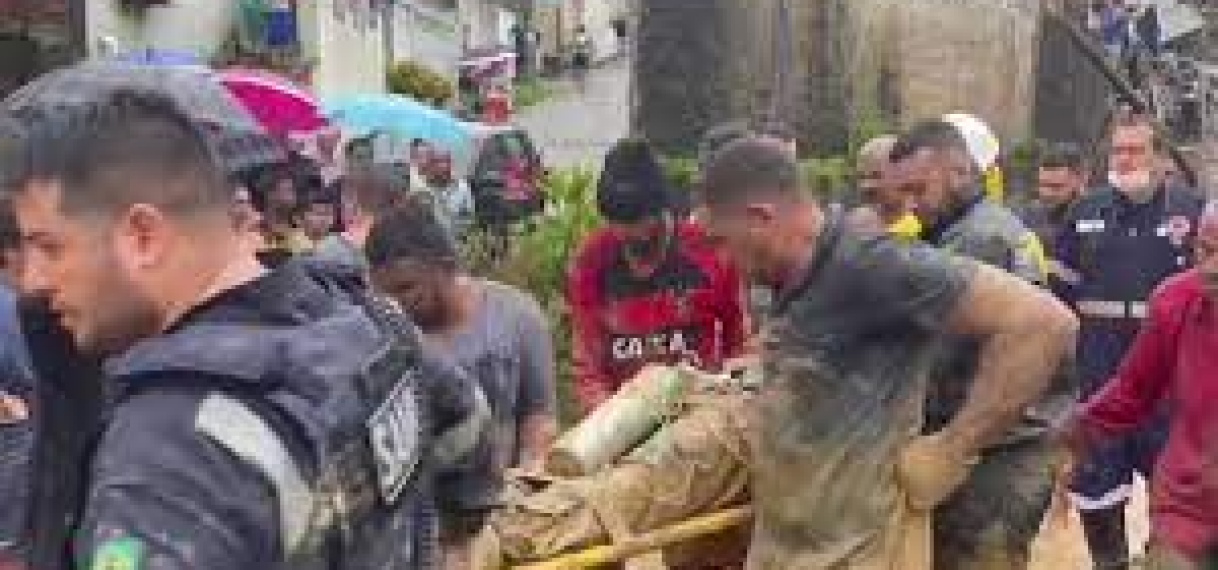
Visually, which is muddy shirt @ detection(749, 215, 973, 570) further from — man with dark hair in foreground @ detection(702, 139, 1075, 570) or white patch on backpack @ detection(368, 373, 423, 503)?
white patch on backpack @ detection(368, 373, 423, 503)

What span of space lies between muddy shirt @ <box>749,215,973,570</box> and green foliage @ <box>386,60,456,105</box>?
74.7 ft

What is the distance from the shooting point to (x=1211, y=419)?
5453 millimetres

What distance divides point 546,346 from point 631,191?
33.9 inches

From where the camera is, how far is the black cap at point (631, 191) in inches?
251

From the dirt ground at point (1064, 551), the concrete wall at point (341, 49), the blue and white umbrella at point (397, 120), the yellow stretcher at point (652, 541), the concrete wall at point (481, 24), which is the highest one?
the concrete wall at point (481, 24)

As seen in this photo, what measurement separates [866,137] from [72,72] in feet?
42.0

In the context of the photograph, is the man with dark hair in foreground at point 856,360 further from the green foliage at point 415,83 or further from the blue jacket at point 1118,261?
the green foliage at point 415,83

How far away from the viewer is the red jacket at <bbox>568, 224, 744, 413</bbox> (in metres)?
6.42

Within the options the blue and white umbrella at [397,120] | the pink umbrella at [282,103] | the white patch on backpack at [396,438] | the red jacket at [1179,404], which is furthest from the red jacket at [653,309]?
the blue and white umbrella at [397,120]

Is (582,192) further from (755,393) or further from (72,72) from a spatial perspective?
(72,72)

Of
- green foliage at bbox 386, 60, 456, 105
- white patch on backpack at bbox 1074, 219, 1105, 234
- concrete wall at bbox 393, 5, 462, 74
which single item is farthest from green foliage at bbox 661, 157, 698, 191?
concrete wall at bbox 393, 5, 462, 74

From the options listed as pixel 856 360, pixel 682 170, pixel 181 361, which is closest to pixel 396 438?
pixel 181 361

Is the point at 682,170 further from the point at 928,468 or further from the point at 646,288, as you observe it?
the point at 928,468

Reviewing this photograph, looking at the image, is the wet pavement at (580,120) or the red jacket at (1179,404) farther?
the wet pavement at (580,120)
